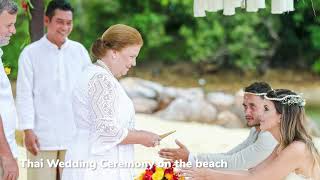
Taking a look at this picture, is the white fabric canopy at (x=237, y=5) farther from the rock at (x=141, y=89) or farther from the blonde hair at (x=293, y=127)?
the rock at (x=141, y=89)

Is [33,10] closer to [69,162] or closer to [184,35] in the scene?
[69,162]

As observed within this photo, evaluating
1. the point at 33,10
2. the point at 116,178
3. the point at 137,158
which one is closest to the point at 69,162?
the point at 116,178

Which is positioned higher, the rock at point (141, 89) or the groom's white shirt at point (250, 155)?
the groom's white shirt at point (250, 155)

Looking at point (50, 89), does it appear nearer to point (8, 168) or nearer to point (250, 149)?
point (8, 168)

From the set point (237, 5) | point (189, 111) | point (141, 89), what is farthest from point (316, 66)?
point (237, 5)

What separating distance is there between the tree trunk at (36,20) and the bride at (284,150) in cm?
257

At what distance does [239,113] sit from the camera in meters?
12.1

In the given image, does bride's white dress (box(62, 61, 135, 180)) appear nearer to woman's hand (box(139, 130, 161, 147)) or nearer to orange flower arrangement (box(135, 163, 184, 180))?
woman's hand (box(139, 130, 161, 147))

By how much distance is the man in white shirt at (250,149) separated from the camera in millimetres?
3854

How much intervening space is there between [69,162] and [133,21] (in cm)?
1432

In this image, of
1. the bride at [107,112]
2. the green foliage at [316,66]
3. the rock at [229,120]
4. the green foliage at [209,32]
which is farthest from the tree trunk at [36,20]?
the green foliage at [316,66]

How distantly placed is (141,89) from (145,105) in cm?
64

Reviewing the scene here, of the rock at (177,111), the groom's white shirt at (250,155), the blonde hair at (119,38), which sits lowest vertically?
the rock at (177,111)

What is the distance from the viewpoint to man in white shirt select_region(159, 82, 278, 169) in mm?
3854
